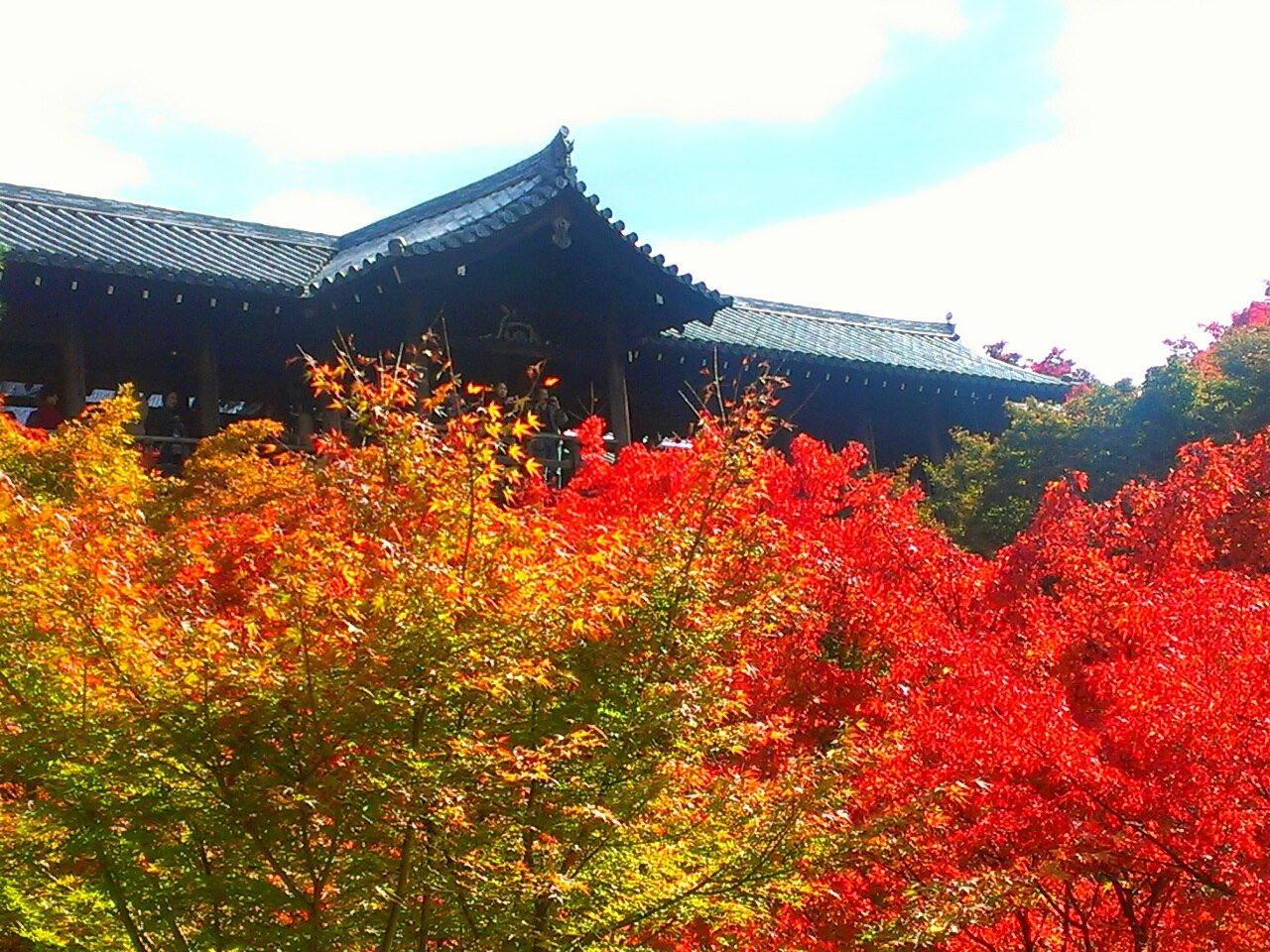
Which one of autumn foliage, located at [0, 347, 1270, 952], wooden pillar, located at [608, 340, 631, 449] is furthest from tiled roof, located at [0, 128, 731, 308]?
autumn foliage, located at [0, 347, 1270, 952]

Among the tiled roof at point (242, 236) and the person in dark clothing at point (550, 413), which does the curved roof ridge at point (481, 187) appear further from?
the person in dark clothing at point (550, 413)

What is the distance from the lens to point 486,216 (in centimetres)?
1212

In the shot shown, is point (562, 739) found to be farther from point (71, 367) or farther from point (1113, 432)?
point (1113, 432)

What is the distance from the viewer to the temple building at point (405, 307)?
1111 cm

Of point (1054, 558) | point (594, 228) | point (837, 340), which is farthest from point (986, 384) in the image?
point (1054, 558)

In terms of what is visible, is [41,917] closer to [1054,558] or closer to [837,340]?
[1054,558]

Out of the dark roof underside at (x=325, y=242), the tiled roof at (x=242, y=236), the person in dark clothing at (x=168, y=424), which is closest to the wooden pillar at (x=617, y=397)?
the dark roof underside at (x=325, y=242)

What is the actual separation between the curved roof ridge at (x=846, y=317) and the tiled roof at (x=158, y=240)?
275 inches

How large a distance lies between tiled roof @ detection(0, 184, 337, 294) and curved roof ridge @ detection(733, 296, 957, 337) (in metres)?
6.99

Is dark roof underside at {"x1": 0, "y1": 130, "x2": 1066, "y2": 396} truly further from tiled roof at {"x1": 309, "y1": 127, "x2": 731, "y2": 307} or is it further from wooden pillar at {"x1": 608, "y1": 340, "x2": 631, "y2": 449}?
wooden pillar at {"x1": 608, "y1": 340, "x2": 631, "y2": 449}

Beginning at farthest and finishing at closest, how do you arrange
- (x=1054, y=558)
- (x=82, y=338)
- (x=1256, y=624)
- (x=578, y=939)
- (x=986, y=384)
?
(x=986, y=384) < (x=82, y=338) < (x=1054, y=558) < (x=1256, y=624) < (x=578, y=939)

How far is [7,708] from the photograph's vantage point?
4.04m

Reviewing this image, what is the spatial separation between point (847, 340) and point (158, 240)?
33.6 feet

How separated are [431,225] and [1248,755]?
11.9m
